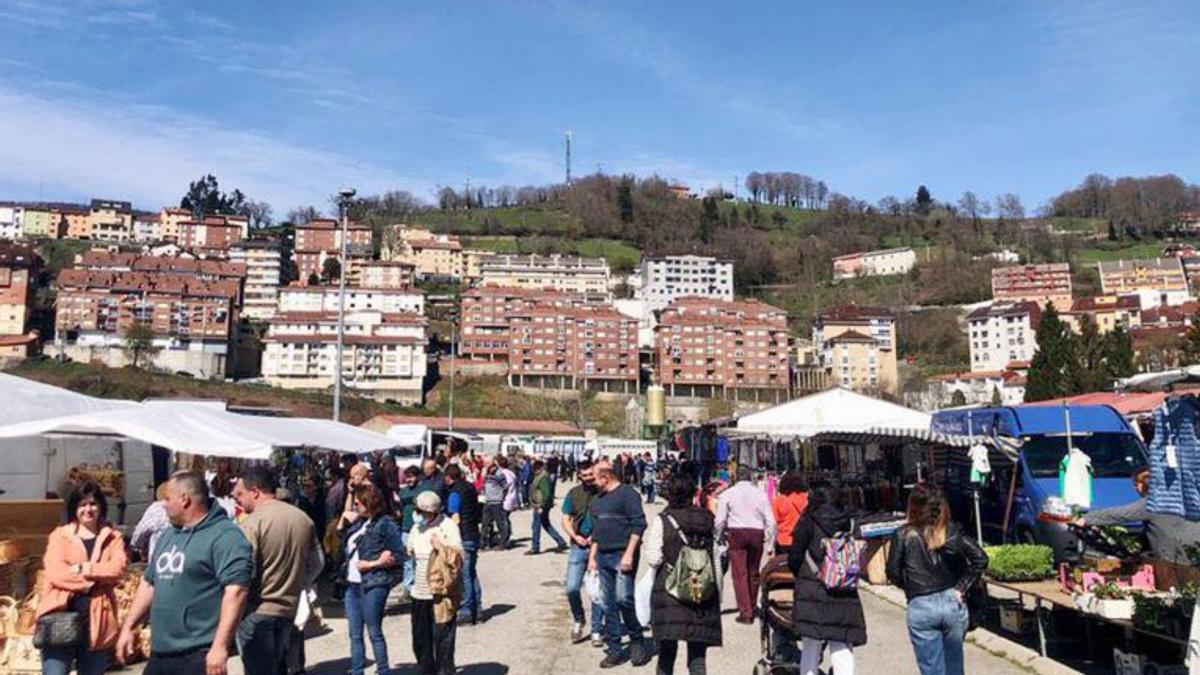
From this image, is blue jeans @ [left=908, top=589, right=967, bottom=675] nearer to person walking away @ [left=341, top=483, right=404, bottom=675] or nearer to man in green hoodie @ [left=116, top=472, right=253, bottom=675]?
person walking away @ [left=341, top=483, right=404, bottom=675]

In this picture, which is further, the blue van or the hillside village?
the hillside village

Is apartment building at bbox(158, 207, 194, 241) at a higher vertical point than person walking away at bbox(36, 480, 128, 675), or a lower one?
higher

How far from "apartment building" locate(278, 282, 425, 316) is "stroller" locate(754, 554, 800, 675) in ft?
329

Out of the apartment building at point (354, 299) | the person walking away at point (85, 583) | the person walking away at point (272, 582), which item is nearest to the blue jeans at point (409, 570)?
the person walking away at point (272, 582)

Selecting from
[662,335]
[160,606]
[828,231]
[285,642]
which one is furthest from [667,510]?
[828,231]

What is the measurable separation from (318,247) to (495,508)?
122206 mm

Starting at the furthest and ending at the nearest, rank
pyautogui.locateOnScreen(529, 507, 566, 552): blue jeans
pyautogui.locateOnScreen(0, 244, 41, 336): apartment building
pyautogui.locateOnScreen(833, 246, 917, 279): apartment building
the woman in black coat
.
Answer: pyautogui.locateOnScreen(833, 246, 917, 279): apartment building → pyautogui.locateOnScreen(0, 244, 41, 336): apartment building → pyautogui.locateOnScreen(529, 507, 566, 552): blue jeans → the woman in black coat

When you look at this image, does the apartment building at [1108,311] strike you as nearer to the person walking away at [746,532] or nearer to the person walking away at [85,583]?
the person walking away at [746,532]

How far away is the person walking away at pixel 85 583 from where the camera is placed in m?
5.00

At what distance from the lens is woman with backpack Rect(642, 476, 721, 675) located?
5523mm

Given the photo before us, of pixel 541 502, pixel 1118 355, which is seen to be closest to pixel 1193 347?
pixel 1118 355

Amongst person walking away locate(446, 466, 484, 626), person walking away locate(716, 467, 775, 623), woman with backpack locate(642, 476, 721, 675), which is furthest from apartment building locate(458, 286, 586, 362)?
woman with backpack locate(642, 476, 721, 675)

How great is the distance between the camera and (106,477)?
11.8m

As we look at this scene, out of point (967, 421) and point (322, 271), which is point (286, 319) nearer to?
point (322, 271)
